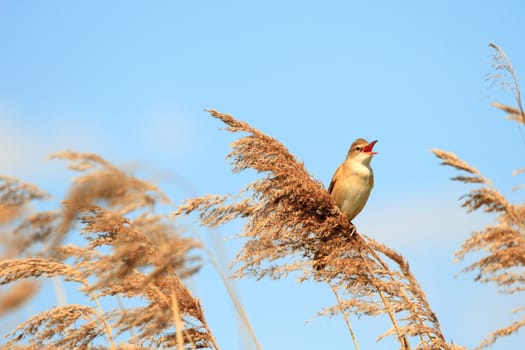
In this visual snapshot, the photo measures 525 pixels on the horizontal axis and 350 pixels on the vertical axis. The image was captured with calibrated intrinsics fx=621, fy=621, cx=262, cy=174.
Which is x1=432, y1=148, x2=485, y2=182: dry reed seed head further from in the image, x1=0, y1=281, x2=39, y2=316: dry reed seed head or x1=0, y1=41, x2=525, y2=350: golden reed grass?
x1=0, y1=281, x2=39, y2=316: dry reed seed head

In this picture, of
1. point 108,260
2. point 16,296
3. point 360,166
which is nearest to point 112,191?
point 108,260

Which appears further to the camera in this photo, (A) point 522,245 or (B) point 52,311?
(B) point 52,311

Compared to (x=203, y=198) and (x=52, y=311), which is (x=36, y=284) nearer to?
(x=52, y=311)

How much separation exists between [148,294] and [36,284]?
1.48m

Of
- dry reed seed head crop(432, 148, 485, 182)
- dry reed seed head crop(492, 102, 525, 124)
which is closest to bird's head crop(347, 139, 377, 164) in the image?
dry reed seed head crop(492, 102, 525, 124)

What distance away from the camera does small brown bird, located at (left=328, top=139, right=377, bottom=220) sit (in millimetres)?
5719

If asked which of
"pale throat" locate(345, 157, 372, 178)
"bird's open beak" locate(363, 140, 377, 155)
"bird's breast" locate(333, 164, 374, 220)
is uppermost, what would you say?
"bird's open beak" locate(363, 140, 377, 155)

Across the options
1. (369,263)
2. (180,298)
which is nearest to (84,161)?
(180,298)

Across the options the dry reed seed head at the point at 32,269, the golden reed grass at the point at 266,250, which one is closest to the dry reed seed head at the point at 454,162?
the golden reed grass at the point at 266,250

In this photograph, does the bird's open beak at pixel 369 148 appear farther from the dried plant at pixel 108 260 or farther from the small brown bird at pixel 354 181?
the dried plant at pixel 108 260

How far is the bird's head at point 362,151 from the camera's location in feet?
19.3

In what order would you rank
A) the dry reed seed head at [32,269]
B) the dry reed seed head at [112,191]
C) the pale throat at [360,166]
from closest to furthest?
the dry reed seed head at [112,191] → the dry reed seed head at [32,269] → the pale throat at [360,166]

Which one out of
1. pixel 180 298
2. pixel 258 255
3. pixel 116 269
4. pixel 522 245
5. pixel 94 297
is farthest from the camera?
pixel 94 297

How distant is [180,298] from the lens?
3725 millimetres
